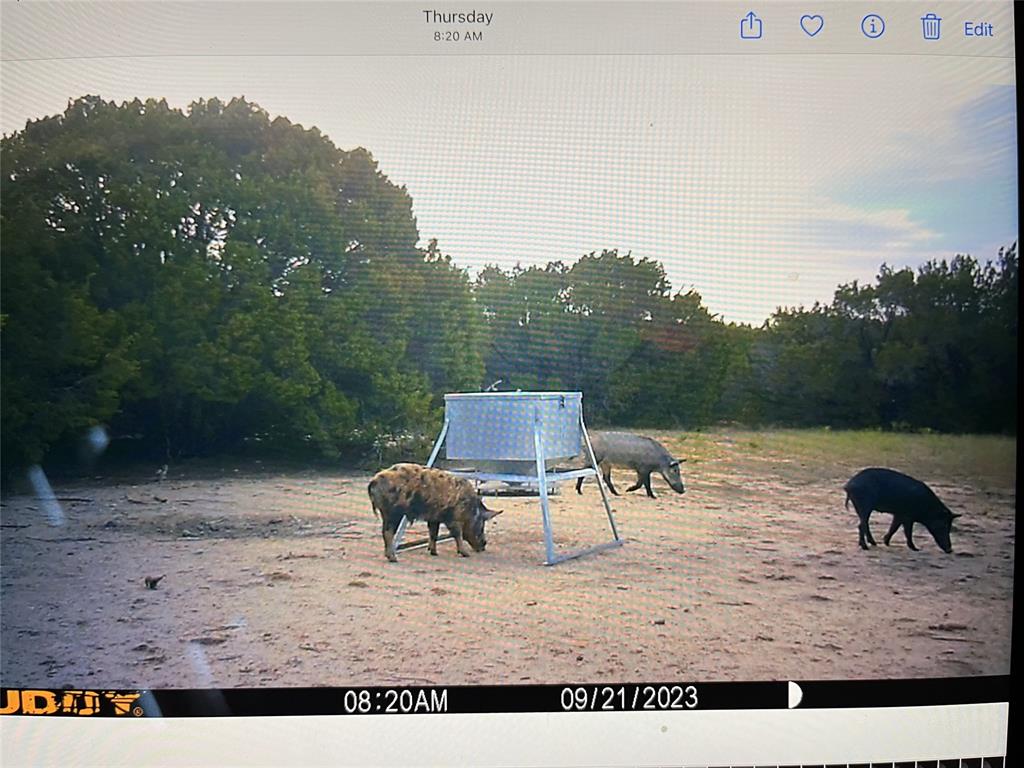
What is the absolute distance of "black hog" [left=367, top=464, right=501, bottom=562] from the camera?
1649 mm

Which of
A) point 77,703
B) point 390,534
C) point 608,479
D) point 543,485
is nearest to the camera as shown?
point 77,703

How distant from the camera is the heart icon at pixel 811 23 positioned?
1.48 meters

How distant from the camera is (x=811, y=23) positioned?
148 cm

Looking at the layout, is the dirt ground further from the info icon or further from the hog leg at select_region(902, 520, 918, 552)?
the info icon

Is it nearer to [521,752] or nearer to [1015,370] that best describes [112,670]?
[521,752]

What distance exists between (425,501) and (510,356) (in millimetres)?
355

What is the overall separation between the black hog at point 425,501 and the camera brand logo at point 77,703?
55cm

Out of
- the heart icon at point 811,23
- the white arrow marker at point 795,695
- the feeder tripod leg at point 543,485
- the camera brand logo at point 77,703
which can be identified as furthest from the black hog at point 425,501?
the heart icon at point 811,23

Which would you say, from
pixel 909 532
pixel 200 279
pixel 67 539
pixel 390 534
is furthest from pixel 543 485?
pixel 67 539

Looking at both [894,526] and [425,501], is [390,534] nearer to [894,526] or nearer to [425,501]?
[425,501]

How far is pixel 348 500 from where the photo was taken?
1.64 meters

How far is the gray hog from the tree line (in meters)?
0.11

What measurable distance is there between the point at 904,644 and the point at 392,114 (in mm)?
1450

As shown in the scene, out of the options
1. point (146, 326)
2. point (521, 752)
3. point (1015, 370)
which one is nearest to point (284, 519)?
point (146, 326)
